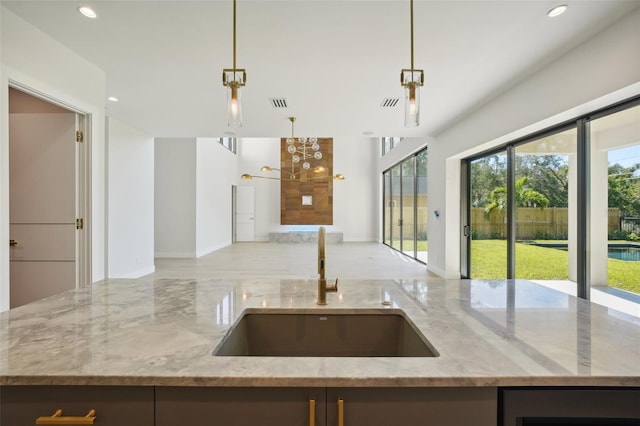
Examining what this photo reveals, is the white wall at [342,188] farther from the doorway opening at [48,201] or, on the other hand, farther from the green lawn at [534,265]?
the doorway opening at [48,201]

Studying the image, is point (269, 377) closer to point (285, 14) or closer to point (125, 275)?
point (285, 14)

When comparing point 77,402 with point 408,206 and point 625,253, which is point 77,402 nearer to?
point 625,253

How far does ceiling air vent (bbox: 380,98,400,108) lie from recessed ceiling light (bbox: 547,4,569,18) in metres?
1.81

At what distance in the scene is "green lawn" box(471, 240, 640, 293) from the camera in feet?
8.43

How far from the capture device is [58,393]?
0.78 metres

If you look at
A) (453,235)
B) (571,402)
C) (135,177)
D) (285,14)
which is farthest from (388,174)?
(571,402)

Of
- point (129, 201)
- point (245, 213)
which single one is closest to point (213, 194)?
point (245, 213)

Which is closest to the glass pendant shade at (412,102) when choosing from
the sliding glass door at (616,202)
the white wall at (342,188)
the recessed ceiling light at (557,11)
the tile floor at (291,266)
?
the recessed ceiling light at (557,11)

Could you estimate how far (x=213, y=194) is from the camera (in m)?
9.19

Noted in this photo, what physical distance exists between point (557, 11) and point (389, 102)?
1.98 meters

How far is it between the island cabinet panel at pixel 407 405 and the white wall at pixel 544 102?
8.69ft

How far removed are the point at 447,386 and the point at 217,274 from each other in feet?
18.5

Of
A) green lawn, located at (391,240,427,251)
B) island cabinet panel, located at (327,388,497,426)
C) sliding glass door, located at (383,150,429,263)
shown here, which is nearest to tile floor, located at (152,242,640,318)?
green lawn, located at (391,240,427,251)

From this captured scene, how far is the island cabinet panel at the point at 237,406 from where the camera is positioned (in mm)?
785
